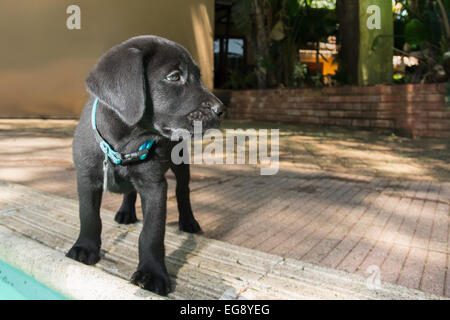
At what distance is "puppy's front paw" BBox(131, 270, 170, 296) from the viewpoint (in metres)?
1.80

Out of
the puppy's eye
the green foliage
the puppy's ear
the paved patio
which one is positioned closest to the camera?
the puppy's ear

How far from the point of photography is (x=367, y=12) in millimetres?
8438

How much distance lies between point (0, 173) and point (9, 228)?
208cm

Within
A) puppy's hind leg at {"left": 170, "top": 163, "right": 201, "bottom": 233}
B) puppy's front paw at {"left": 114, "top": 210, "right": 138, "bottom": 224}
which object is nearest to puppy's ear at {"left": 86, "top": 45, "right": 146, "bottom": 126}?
puppy's hind leg at {"left": 170, "top": 163, "right": 201, "bottom": 233}

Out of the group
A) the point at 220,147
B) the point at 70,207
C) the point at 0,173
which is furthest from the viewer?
the point at 220,147

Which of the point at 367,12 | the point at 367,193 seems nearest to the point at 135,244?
the point at 367,193

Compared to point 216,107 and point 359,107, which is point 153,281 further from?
point 359,107

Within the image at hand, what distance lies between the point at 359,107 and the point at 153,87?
740 cm

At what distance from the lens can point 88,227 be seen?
2.16m

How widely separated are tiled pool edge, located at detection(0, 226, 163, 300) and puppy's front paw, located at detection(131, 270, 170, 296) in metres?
0.06

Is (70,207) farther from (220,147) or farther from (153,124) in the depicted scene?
(220,147)

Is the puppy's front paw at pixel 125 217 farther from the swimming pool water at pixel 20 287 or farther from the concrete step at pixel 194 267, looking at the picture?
the swimming pool water at pixel 20 287

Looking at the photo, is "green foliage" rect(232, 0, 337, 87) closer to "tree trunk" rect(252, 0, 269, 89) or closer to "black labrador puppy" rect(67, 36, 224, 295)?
"tree trunk" rect(252, 0, 269, 89)

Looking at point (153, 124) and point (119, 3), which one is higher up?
point (119, 3)
